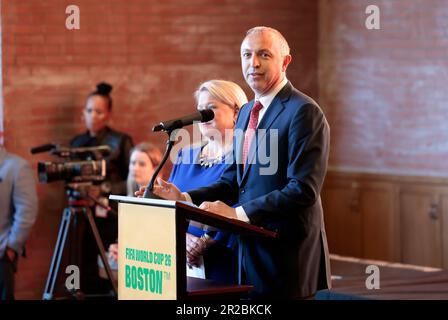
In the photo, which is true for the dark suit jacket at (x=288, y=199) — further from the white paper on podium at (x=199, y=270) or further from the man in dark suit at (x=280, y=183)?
the white paper on podium at (x=199, y=270)

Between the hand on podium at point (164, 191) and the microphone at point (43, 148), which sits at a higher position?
the microphone at point (43, 148)

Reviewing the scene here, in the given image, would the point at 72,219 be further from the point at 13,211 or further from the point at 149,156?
the point at 149,156

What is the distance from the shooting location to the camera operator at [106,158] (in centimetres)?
665

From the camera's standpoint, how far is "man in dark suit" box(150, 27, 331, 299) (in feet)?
10.6

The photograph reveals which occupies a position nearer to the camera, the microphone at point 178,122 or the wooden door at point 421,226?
the microphone at point 178,122

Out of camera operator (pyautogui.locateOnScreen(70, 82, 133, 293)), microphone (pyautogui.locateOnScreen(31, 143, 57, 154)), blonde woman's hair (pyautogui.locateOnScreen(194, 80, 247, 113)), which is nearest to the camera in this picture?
blonde woman's hair (pyautogui.locateOnScreen(194, 80, 247, 113))

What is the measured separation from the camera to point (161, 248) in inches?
122

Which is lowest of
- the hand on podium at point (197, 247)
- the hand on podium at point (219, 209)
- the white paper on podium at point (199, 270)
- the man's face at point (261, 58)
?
the white paper on podium at point (199, 270)

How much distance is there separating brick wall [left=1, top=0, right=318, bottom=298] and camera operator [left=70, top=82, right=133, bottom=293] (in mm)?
235

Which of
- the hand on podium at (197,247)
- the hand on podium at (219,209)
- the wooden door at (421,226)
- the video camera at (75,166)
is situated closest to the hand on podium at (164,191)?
the hand on podium at (219,209)

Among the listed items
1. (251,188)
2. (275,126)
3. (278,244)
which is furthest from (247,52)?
(278,244)

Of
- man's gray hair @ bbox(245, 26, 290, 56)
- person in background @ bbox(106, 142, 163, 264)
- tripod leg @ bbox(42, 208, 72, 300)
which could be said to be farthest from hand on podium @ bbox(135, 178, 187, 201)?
tripod leg @ bbox(42, 208, 72, 300)

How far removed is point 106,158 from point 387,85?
2305 mm

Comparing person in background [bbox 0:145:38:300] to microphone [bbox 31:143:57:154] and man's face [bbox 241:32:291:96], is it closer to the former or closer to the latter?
microphone [bbox 31:143:57:154]
